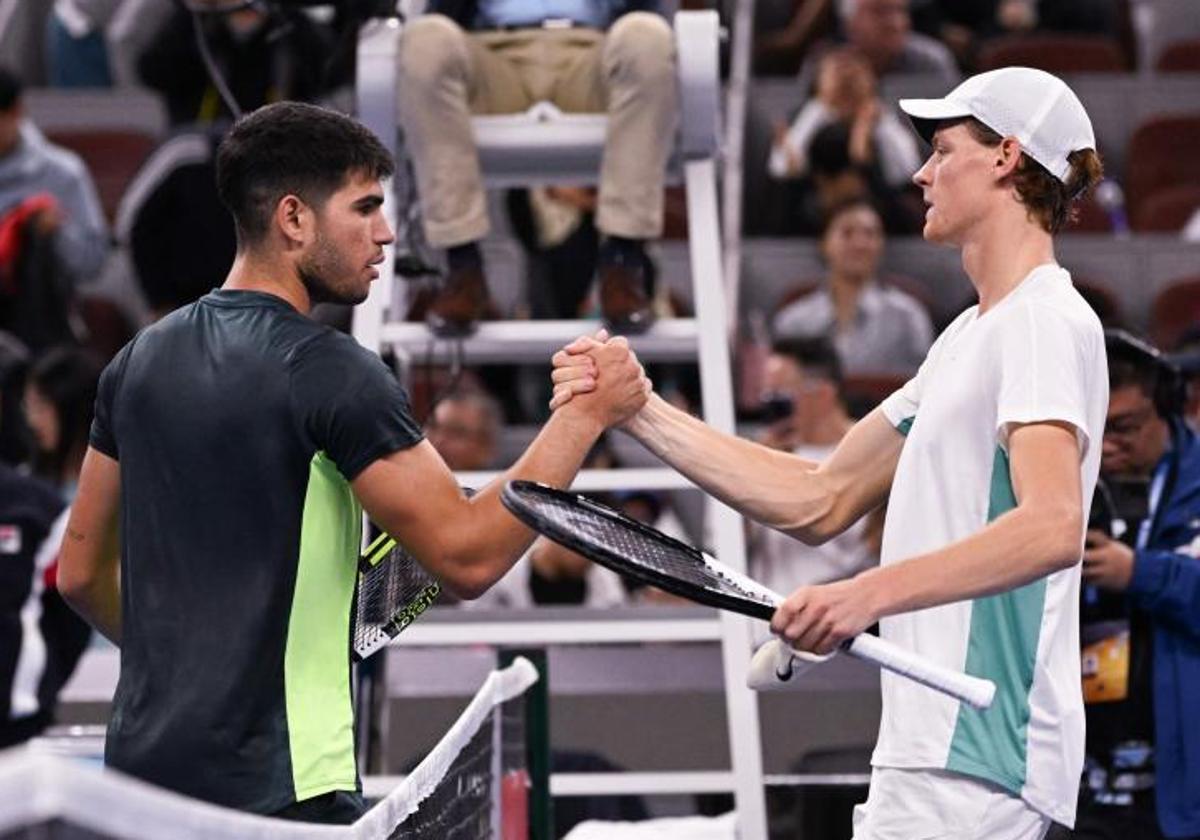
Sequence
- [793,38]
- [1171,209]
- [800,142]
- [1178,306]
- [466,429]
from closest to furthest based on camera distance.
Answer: [466,429] → [1178,306] → [800,142] → [1171,209] → [793,38]

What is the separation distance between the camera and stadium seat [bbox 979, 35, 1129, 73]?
11703 mm

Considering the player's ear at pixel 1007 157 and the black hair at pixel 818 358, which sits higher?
the black hair at pixel 818 358

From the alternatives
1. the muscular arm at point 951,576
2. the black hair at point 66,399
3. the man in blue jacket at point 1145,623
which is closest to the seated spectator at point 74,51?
the black hair at point 66,399

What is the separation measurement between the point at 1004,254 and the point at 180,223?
5330 millimetres

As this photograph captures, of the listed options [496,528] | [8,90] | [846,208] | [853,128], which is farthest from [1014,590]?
[8,90]

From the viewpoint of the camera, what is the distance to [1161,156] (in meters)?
11.2

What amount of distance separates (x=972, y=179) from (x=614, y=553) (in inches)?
35.5

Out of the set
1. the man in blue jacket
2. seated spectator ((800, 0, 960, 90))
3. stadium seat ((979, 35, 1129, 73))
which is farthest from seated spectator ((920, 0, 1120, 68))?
the man in blue jacket

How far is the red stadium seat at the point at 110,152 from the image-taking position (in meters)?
11.5

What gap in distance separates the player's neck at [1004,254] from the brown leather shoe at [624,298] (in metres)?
2.24

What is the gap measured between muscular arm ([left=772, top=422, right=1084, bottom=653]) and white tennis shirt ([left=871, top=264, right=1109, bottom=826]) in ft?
0.50

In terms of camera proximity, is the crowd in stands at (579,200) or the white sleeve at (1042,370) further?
the crowd in stands at (579,200)

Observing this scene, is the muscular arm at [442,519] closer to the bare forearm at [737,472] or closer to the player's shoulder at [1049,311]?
the bare forearm at [737,472]

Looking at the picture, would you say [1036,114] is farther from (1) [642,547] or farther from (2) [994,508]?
(1) [642,547]
